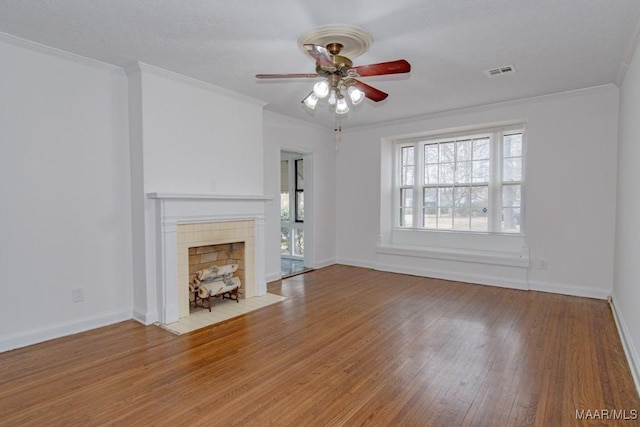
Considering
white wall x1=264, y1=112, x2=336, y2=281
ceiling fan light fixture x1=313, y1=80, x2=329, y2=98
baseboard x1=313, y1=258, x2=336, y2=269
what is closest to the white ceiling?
ceiling fan light fixture x1=313, y1=80, x2=329, y2=98

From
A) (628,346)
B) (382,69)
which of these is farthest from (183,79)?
(628,346)

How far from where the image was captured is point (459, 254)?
5.25 m

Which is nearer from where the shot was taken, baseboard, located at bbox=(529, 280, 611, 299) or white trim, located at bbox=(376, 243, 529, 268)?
baseboard, located at bbox=(529, 280, 611, 299)

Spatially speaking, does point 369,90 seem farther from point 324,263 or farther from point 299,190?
point 299,190

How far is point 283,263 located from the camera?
261 inches

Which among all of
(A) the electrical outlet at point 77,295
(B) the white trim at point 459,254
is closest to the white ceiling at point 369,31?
(A) the electrical outlet at point 77,295

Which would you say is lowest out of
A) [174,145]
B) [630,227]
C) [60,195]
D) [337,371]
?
[337,371]

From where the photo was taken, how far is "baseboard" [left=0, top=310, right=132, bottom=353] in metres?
2.89

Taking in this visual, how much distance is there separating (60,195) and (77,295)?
37.3 inches

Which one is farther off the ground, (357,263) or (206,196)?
(206,196)

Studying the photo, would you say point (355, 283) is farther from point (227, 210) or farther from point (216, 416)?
point (216, 416)

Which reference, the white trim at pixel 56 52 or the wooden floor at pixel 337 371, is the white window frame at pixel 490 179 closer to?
the wooden floor at pixel 337 371

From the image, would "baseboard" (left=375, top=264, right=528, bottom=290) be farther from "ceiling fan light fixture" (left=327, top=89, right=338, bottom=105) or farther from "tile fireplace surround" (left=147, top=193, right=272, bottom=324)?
"ceiling fan light fixture" (left=327, top=89, right=338, bottom=105)

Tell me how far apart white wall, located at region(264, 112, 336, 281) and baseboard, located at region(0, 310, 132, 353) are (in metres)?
2.17
